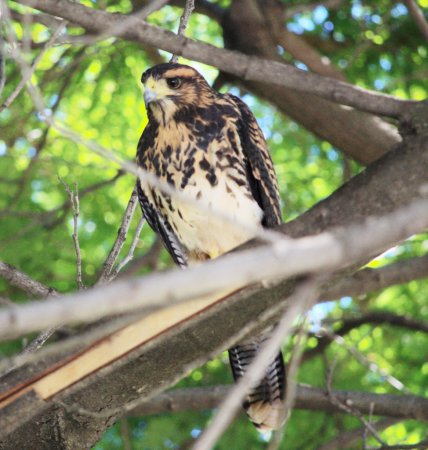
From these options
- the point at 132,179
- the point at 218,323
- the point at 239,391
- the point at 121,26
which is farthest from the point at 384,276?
the point at 239,391

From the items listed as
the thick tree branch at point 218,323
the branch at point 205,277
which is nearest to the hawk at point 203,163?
the thick tree branch at point 218,323

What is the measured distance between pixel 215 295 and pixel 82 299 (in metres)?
1.04

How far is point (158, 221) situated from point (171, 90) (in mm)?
668

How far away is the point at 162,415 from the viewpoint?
5.88 metres

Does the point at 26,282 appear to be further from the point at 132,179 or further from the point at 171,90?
the point at 132,179

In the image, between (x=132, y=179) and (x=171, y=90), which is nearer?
(x=171, y=90)

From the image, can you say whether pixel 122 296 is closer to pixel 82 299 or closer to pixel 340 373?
pixel 82 299

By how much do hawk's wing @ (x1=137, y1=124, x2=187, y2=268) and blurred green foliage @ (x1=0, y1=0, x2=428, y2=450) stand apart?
1.00 metres

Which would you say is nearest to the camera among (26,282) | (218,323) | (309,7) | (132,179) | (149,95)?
(218,323)

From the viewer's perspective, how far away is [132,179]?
660 cm

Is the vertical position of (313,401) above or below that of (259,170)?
below

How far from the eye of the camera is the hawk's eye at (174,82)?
4.49 m

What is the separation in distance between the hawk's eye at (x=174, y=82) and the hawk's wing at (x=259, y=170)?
0.35 metres

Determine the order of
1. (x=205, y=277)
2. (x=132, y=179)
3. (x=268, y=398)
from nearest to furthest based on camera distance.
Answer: (x=205, y=277), (x=268, y=398), (x=132, y=179)
